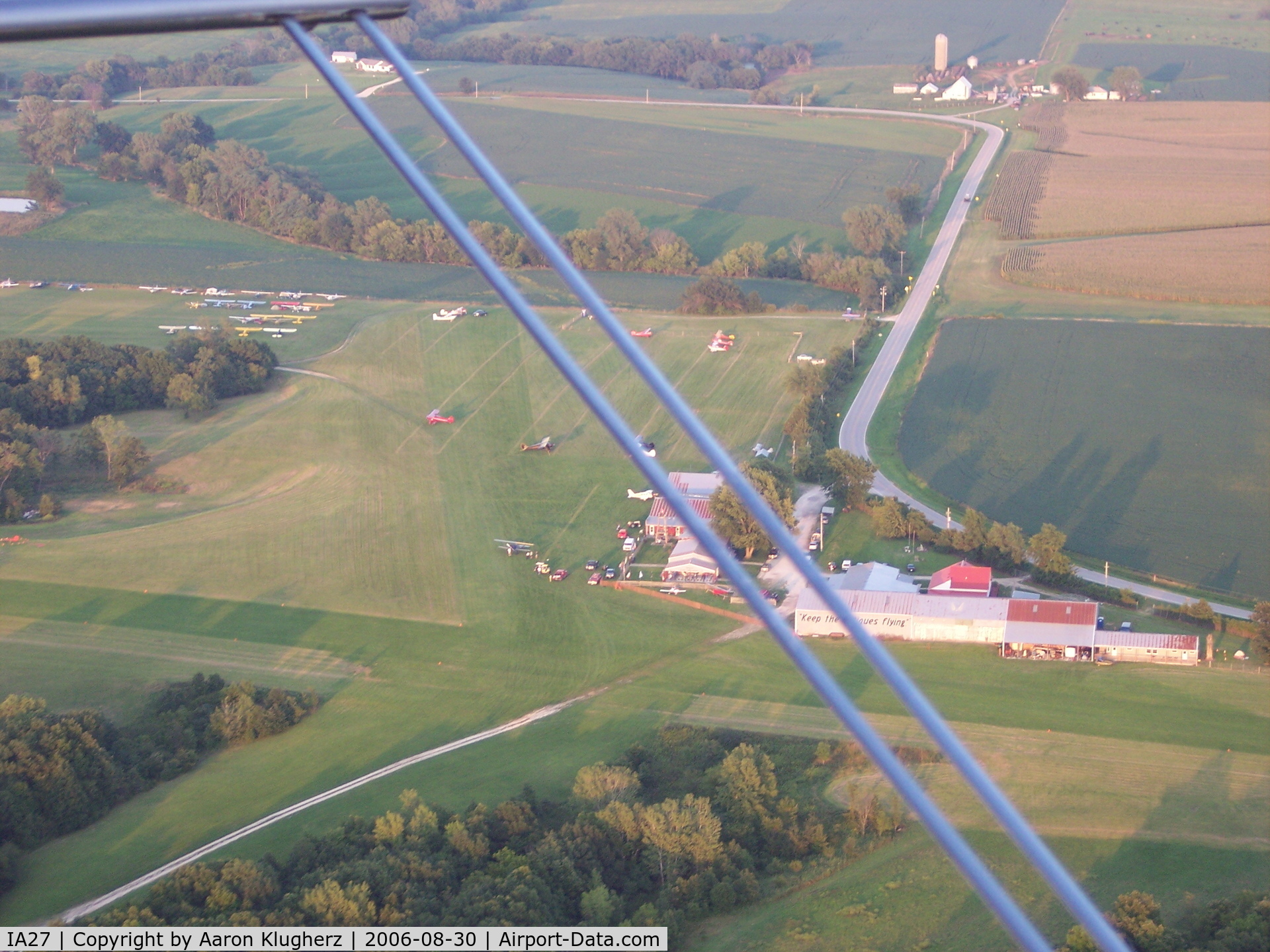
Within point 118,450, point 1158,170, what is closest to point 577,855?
point 118,450

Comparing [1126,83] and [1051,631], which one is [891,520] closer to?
[1051,631]

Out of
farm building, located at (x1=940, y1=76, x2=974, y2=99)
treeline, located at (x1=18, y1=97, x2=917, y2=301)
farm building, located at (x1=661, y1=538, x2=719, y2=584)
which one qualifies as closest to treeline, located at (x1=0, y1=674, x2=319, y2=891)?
farm building, located at (x1=661, y1=538, x2=719, y2=584)

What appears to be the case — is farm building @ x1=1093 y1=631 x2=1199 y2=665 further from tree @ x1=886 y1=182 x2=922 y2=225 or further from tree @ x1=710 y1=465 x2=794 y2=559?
tree @ x1=886 y1=182 x2=922 y2=225

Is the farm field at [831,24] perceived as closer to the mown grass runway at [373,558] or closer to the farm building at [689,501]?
the mown grass runway at [373,558]

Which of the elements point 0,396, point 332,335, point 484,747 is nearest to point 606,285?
point 332,335

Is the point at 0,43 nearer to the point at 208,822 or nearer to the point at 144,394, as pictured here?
the point at 208,822

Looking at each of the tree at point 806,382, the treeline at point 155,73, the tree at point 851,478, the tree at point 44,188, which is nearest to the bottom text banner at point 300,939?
the tree at point 851,478
